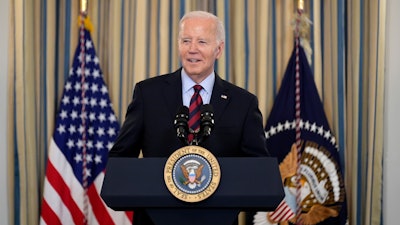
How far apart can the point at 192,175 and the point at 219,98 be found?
55 cm

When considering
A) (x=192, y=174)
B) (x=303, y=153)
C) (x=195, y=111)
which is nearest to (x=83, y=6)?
(x=303, y=153)

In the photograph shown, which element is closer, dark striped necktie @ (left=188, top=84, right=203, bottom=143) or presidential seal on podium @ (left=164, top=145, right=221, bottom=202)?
presidential seal on podium @ (left=164, top=145, right=221, bottom=202)

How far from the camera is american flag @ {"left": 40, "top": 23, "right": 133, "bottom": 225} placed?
410 centimetres

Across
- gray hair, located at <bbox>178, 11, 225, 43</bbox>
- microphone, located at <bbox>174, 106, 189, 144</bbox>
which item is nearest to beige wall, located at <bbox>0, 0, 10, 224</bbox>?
gray hair, located at <bbox>178, 11, 225, 43</bbox>

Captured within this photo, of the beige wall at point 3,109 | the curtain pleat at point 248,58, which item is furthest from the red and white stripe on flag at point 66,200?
the beige wall at point 3,109

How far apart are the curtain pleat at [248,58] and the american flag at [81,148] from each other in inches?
4.3

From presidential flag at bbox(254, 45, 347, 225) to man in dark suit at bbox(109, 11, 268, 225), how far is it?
73.1 inches

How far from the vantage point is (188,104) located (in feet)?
7.89

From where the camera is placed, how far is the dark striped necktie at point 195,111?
2264 mm

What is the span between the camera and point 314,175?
4.22m

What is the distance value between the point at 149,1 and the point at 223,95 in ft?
6.95

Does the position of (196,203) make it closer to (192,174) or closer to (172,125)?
(192,174)

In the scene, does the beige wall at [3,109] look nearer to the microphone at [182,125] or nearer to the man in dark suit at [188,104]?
the man in dark suit at [188,104]

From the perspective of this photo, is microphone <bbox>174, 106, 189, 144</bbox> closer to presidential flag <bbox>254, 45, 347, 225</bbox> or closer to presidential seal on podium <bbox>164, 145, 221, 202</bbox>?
presidential seal on podium <bbox>164, 145, 221, 202</bbox>
